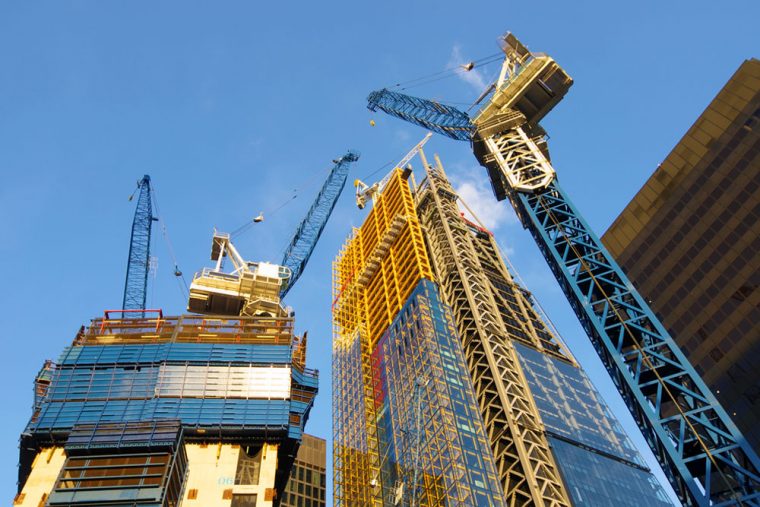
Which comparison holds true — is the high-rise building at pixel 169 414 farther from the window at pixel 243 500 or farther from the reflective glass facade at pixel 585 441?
the reflective glass facade at pixel 585 441

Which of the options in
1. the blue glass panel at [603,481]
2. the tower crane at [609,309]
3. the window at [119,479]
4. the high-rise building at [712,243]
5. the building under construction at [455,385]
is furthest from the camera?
the building under construction at [455,385]

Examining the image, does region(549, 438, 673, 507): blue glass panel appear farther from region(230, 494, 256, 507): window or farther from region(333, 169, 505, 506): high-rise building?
region(230, 494, 256, 507): window

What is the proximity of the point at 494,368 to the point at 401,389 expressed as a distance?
1162cm

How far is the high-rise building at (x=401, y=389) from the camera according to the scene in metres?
71.4

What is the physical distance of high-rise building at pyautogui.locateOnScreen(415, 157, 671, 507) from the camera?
233 ft

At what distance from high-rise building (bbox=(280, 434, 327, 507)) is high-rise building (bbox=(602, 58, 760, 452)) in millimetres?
55153

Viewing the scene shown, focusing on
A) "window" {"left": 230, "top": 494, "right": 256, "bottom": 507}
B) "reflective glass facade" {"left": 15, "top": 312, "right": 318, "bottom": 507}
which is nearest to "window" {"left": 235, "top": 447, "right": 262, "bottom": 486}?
"reflective glass facade" {"left": 15, "top": 312, "right": 318, "bottom": 507}

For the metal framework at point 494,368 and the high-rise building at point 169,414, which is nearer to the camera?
the high-rise building at point 169,414

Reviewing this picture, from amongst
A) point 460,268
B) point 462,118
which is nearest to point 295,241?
point 460,268

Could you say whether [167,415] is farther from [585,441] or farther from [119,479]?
[585,441]

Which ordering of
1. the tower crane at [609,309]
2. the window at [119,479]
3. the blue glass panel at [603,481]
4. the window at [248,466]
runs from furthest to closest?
the blue glass panel at [603,481]
the window at [248,466]
the window at [119,479]
the tower crane at [609,309]

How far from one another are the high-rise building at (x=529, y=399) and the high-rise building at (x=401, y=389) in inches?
91.7

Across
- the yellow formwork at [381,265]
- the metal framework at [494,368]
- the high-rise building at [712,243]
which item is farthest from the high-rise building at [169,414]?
the high-rise building at [712,243]

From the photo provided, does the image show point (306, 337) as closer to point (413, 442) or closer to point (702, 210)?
point (413, 442)
